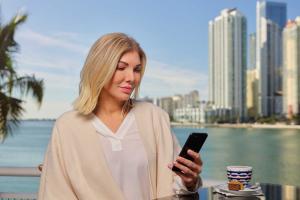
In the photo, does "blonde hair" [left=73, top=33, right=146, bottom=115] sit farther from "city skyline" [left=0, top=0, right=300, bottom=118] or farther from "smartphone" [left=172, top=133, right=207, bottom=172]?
"city skyline" [left=0, top=0, right=300, bottom=118]

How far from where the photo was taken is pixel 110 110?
1.43 m

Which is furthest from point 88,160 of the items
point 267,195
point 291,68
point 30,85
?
point 291,68

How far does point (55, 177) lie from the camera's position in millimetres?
1377

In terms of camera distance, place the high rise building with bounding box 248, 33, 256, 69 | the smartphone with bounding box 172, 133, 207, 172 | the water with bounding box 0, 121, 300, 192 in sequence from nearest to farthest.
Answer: the smartphone with bounding box 172, 133, 207, 172
the water with bounding box 0, 121, 300, 192
the high rise building with bounding box 248, 33, 256, 69

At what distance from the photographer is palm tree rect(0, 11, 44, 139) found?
8114mm

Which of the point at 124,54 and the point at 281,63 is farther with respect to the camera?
the point at 281,63

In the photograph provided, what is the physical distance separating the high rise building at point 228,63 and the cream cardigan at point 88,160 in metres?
44.1

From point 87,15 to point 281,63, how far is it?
20925mm

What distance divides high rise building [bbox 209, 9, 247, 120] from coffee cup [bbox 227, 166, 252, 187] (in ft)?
144

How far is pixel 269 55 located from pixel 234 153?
44.0 ft

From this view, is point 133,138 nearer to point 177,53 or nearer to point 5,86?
point 5,86

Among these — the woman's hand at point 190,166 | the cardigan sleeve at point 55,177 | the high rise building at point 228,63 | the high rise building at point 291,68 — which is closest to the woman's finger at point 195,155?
the woman's hand at point 190,166

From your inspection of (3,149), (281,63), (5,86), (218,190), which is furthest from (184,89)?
(218,190)

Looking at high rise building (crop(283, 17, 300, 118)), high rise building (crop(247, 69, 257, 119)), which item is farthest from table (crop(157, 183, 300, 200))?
high rise building (crop(283, 17, 300, 118))
